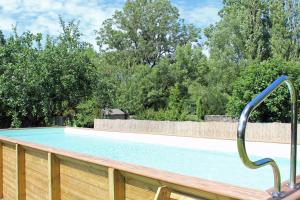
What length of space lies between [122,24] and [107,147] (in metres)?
26.7

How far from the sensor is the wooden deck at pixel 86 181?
192cm

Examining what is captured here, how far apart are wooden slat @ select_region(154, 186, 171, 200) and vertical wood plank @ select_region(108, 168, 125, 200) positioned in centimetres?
54

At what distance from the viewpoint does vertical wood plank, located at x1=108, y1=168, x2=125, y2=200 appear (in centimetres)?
258

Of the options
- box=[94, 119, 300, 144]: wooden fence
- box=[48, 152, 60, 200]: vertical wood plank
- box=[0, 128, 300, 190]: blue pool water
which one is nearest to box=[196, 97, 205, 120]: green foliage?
box=[94, 119, 300, 144]: wooden fence

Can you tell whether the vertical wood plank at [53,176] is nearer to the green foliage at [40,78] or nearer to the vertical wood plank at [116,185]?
the vertical wood plank at [116,185]

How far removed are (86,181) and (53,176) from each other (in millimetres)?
582

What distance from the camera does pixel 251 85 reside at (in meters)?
15.5

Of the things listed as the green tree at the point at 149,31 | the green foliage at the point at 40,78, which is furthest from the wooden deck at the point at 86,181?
the green tree at the point at 149,31

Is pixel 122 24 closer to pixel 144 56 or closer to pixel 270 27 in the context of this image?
pixel 144 56

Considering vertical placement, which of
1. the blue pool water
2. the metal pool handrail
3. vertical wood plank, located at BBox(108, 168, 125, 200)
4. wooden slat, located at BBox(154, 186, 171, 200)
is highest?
the metal pool handrail

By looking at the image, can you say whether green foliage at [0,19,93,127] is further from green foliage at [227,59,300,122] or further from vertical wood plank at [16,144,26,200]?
vertical wood plank at [16,144,26,200]

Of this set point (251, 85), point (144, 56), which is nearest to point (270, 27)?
point (251, 85)

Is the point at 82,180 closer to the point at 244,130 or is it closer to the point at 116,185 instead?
the point at 116,185

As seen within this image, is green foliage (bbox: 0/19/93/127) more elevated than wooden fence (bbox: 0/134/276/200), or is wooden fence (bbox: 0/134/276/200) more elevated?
green foliage (bbox: 0/19/93/127)
